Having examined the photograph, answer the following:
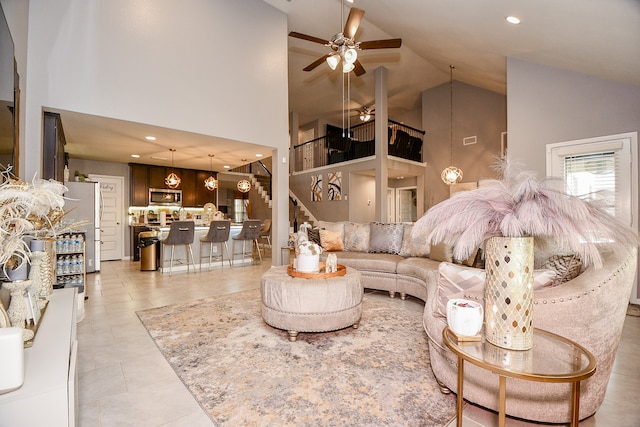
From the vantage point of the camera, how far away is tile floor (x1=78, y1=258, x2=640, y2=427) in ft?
5.65

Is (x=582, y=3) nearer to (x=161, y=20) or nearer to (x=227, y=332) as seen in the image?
(x=227, y=332)

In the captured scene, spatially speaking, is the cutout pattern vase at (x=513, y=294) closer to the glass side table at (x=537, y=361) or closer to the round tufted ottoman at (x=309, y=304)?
the glass side table at (x=537, y=361)

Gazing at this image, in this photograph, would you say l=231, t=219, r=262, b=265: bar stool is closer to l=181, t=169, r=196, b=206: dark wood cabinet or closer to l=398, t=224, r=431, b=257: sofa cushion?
l=181, t=169, r=196, b=206: dark wood cabinet

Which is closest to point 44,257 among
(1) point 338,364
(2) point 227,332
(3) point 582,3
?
(2) point 227,332

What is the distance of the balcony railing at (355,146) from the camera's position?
8.93 metres

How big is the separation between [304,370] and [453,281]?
1262mm

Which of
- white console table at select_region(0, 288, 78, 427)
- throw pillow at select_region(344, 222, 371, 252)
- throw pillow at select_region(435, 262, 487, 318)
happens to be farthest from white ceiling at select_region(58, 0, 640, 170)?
white console table at select_region(0, 288, 78, 427)

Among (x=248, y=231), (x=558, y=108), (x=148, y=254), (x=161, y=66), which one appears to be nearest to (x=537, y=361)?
(x=558, y=108)

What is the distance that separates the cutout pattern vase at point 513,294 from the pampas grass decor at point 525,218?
0.07 metres

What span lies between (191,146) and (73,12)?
8.38ft

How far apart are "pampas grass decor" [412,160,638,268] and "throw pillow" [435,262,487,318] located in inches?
22.6

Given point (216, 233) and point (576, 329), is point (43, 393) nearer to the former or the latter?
point (576, 329)

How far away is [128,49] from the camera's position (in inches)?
172

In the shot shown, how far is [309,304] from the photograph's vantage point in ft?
8.92
